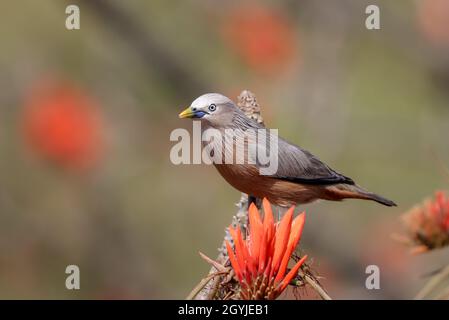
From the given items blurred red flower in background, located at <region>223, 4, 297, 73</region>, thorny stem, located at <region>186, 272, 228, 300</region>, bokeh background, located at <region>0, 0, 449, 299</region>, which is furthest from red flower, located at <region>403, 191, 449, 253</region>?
blurred red flower in background, located at <region>223, 4, 297, 73</region>

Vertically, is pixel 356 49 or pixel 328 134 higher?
pixel 356 49

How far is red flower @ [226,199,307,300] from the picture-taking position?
2.06m

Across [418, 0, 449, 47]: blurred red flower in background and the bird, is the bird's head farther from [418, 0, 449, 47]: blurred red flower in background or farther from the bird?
[418, 0, 449, 47]: blurred red flower in background

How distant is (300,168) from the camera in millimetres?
3605

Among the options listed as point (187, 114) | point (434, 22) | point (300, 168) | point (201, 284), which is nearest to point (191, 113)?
point (187, 114)

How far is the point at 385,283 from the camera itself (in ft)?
22.5

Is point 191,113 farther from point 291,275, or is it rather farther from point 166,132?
point 166,132

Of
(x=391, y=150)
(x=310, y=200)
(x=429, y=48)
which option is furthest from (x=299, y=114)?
(x=310, y=200)

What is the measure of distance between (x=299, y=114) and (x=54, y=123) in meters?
2.16

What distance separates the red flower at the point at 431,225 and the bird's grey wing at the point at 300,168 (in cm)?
81

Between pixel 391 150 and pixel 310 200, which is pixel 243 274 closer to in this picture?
pixel 310 200

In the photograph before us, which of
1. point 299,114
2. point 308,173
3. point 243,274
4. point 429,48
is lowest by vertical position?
point 243,274

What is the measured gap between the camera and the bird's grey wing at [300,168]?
3.52 m

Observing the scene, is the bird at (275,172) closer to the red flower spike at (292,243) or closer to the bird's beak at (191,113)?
the bird's beak at (191,113)
